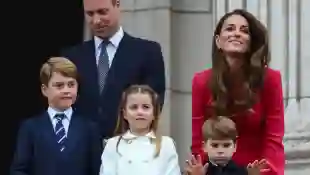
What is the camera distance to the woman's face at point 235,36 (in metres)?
4.39

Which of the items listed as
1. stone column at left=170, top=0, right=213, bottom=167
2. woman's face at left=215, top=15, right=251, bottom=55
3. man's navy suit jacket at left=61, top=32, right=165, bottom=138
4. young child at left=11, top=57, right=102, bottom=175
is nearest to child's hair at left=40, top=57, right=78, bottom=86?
young child at left=11, top=57, right=102, bottom=175

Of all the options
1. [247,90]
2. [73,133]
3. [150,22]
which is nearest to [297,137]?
[150,22]

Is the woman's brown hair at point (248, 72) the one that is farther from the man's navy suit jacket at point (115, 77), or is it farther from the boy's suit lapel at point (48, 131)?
the boy's suit lapel at point (48, 131)

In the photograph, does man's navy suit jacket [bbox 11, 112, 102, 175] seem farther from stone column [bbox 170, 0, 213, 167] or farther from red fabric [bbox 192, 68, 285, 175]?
Result: stone column [bbox 170, 0, 213, 167]

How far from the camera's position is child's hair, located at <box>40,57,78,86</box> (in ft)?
14.9

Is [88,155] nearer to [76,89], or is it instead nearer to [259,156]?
[76,89]

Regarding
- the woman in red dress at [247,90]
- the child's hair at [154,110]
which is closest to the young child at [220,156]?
the woman in red dress at [247,90]

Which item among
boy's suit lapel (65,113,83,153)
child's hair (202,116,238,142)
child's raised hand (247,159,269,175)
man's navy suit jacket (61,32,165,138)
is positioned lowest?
child's raised hand (247,159,269,175)

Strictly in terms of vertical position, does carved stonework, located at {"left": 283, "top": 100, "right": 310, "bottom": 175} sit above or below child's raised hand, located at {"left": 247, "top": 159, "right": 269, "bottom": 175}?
below

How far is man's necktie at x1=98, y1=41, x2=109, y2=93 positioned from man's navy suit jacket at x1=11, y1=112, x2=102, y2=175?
8.1 inches

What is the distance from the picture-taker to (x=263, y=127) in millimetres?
4422

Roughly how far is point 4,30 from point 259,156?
3.14 meters

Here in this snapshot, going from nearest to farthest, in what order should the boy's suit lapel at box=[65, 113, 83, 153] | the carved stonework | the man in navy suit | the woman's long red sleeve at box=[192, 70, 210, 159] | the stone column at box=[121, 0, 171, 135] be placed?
the woman's long red sleeve at box=[192, 70, 210, 159], the boy's suit lapel at box=[65, 113, 83, 153], the man in navy suit, the carved stonework, the stone column at box=[121, 0, 171, 135]

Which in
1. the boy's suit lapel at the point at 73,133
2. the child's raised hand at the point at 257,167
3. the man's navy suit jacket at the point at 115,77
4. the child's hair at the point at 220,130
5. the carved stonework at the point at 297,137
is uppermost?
the man's navy suit jacket at the point at 115,77
